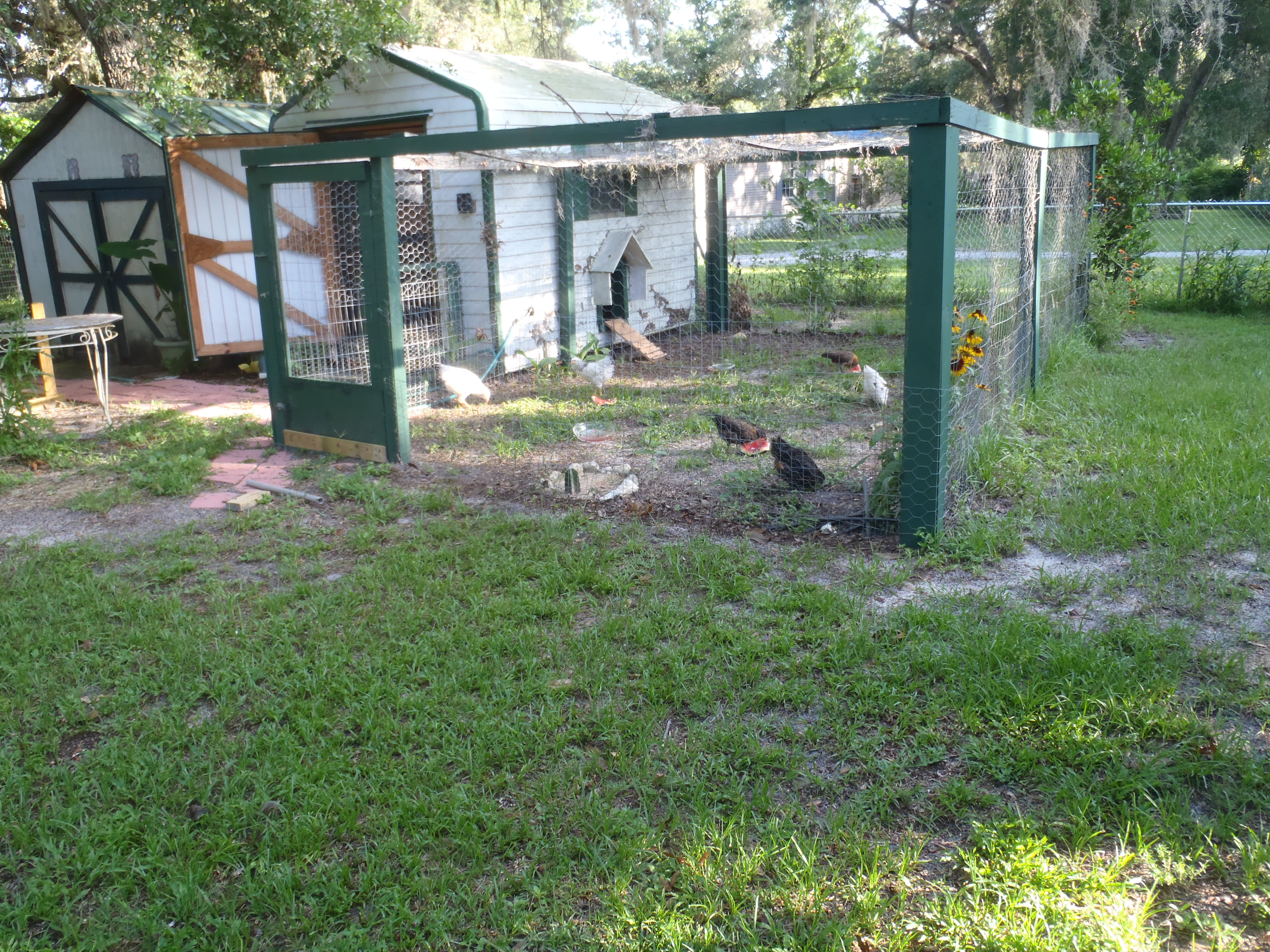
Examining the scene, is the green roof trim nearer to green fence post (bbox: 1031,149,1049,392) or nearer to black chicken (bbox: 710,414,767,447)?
black chicken (bbox: 710,414,767,447)

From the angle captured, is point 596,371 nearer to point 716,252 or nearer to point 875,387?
point 875,387

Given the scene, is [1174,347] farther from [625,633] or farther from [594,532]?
[625,633]

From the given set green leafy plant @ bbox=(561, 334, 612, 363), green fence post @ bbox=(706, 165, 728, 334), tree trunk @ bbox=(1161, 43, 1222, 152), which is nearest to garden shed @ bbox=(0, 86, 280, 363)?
green leafy plant @ bbox=(561, 334, 612, 363)

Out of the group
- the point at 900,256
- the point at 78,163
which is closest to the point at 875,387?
the point at 78,163

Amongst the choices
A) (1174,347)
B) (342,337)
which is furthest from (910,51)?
(342,337)

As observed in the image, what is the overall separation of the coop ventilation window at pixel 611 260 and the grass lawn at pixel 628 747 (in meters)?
5.51

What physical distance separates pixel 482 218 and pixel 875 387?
13.3 ft

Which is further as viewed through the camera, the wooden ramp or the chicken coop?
the wooden ramp

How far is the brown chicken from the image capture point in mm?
8531

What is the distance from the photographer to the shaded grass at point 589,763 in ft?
7.68

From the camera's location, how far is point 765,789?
2756 millimetres

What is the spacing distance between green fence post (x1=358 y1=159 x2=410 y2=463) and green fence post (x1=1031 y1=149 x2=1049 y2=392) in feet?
14.6

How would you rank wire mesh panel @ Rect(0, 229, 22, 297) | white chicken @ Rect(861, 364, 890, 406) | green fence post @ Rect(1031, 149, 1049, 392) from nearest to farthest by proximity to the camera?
green fence post @ Rect(1031, 149, 1049, 392), white chicken @ Rect(861, 364, 890, 406), wire mesh panel @ Rect(0, 229, 22, 297)

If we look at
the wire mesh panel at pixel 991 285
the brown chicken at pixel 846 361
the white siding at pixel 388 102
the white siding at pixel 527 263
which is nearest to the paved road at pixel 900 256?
the wire mesh panel at pixel 991 285
